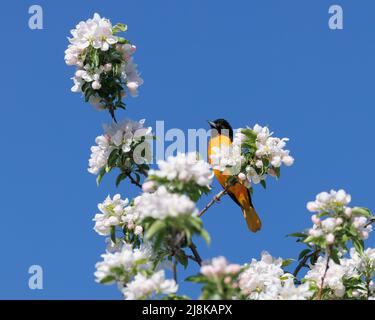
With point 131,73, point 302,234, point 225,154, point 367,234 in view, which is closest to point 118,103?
point 131,73

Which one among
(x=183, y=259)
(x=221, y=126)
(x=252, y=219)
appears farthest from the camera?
(x=221, y=126)

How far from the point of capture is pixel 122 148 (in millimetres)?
6484

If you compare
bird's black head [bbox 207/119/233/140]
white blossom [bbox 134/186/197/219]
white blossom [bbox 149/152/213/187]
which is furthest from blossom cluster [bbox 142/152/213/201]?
bird's black head [bbox 207/119/233/140]

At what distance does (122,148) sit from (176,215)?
2272 millimetres

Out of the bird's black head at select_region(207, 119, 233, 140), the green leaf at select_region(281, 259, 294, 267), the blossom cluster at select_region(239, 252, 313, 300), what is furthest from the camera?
the bird's black head at select_region(207, 119, 233, 140)

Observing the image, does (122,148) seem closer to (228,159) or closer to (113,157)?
(113,157)

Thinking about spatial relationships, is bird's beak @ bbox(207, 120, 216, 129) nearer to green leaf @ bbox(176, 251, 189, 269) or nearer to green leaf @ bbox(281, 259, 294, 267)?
green leaf @ bbox(281, 259, 294, 267)

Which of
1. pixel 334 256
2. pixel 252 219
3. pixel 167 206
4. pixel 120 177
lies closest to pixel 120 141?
pixel 120 177

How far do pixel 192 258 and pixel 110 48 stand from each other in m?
2.00

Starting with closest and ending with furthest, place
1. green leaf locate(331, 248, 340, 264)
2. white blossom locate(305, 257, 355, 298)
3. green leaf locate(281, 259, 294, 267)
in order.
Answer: green leaf locate(331, 248, 340, 264) < white blossom locate(305, 257, 355, 298) < green leaf locate(281, 259, 294, 267)

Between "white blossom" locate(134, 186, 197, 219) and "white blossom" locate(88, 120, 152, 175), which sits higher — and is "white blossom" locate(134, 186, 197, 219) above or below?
below

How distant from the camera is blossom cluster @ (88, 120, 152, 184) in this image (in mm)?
6480

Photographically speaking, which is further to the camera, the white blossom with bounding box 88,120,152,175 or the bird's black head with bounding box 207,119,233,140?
the bird's black head with bounding box 207,119,233,140

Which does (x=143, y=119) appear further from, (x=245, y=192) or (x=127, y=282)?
(x=245, y=192)
